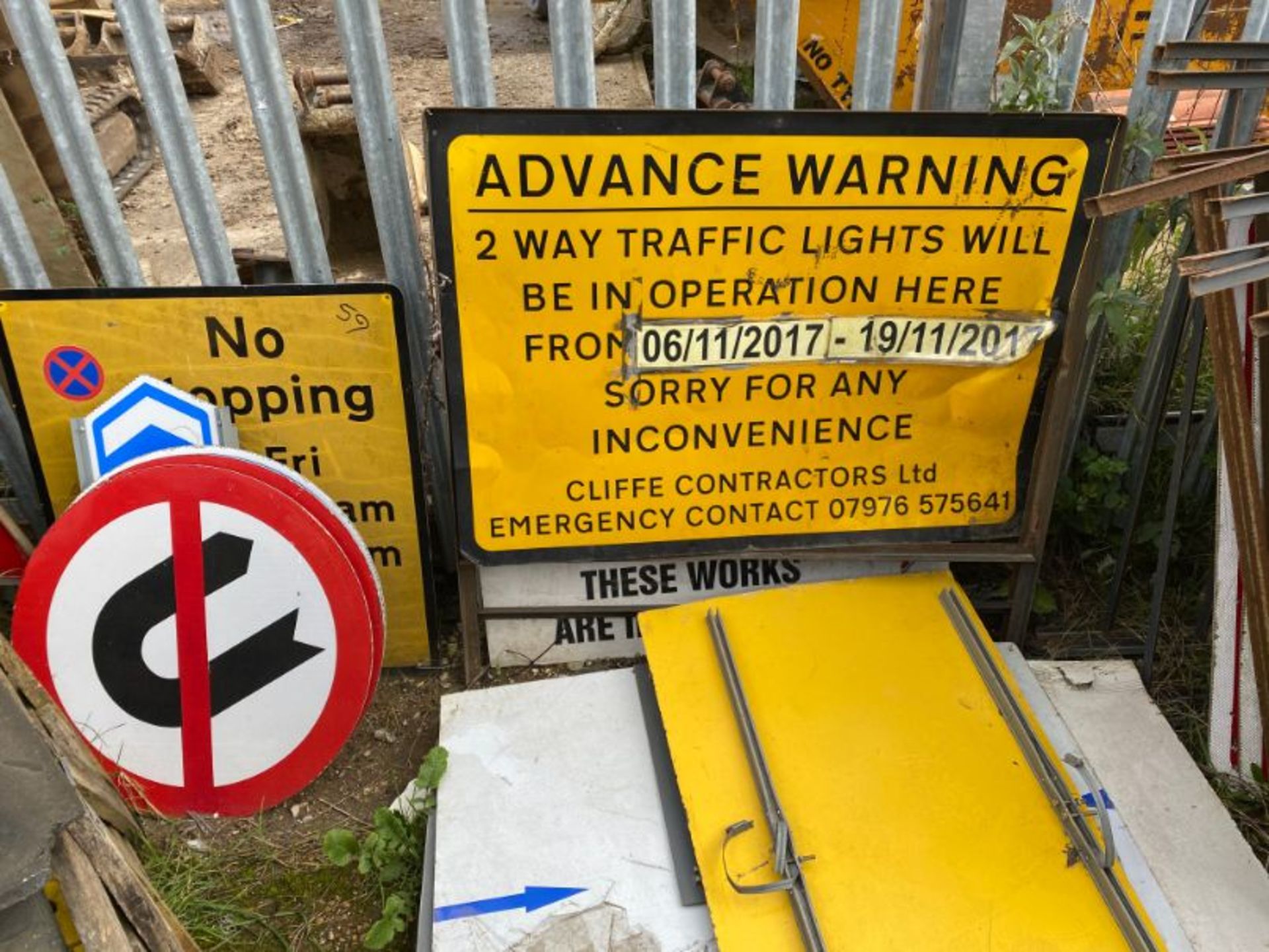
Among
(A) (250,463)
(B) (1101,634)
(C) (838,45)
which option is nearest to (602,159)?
(A) (250,463)

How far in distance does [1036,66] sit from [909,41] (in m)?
2.63

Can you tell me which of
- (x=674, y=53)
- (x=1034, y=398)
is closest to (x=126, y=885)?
(x=674, y=53)

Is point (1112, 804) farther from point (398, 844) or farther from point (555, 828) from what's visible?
point (398, 844)

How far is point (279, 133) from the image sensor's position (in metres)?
2.27

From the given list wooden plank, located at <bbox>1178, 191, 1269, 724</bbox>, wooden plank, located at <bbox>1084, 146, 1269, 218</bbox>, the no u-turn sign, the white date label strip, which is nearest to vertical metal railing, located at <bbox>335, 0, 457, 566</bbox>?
the no u-turn sign

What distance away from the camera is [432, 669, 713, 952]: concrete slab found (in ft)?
6.95

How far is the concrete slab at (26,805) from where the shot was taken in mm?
1363

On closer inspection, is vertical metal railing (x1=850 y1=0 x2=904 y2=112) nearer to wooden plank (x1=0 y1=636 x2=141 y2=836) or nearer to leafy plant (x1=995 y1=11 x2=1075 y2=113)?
leafy plant (x1=995 y1=11 x2=1075 y2=113)

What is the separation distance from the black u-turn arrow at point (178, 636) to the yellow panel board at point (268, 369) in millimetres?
390

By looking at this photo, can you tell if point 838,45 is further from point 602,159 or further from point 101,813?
point 101,813

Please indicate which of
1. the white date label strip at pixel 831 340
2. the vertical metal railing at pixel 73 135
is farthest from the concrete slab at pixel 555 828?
the vertical metal railing at pixel 73 135

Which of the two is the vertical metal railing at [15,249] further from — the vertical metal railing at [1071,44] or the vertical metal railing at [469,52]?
the vertical metal railing at [1071,44]

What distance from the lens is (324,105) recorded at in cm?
556

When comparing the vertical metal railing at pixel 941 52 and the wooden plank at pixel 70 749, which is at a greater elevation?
the vertical metal railing at pixel 941 52
